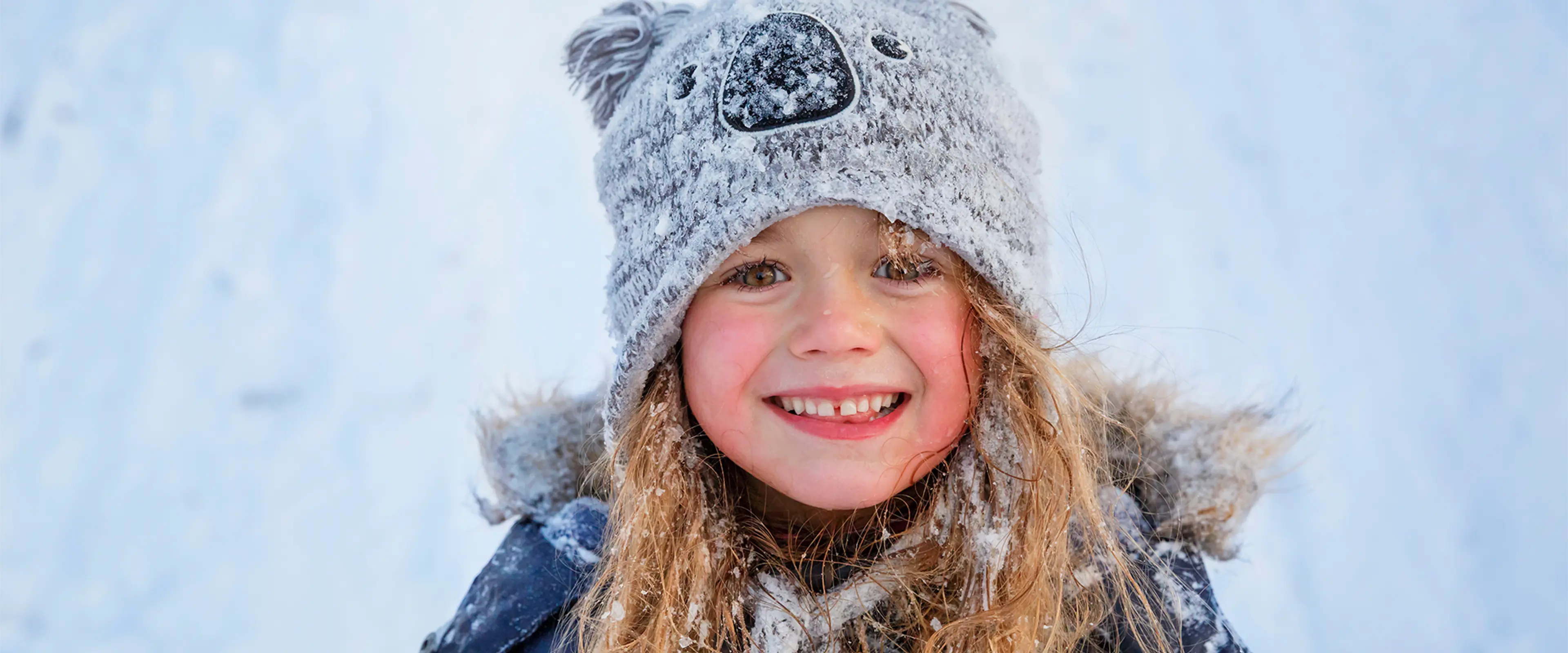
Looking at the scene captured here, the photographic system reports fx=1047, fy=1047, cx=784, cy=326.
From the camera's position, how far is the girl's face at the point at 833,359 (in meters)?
1.27

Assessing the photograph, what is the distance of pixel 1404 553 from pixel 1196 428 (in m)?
0.91

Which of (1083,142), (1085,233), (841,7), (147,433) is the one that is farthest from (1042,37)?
(147,433)

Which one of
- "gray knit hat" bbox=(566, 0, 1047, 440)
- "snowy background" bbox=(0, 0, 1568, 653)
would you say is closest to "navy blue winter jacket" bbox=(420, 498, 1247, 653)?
"gray knit hat" bbox=(566, 0, 1047, 440)

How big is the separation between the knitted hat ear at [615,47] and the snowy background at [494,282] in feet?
1.99

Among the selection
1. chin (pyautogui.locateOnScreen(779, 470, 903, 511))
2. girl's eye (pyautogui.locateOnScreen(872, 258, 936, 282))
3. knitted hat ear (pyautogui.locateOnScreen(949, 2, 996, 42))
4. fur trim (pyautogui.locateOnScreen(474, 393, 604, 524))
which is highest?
knitted hat ear (pyautogui.locateOnScreen(949, 2, 996, 42))

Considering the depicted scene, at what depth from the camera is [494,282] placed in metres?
2.57

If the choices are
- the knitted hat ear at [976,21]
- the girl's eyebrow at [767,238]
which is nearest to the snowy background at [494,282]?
the knitted hat ear at [976,21]

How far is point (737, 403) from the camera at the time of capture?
4.40 feet

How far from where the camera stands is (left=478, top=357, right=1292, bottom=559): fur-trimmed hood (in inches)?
60.2

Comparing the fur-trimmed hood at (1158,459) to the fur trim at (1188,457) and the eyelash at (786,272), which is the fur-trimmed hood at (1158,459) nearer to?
the fur trim at (1188,457)

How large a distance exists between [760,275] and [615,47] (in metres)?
0.51

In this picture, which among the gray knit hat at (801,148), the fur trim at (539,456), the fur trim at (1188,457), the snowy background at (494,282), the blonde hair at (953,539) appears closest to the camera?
the gray knit hat at (801,148)

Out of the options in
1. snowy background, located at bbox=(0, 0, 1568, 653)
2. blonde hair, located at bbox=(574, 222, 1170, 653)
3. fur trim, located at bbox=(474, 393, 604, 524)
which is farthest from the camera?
snowy background, located at bbox=(0, 0, 1568, 653)

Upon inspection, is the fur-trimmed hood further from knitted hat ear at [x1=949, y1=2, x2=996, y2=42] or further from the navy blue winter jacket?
knitted hat ear at [x1=949, y1=2, x2=996, y2=42]
